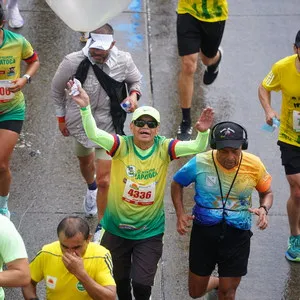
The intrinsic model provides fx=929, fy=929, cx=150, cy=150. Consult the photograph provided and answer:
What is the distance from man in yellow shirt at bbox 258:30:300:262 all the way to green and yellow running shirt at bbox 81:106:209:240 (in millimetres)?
1076

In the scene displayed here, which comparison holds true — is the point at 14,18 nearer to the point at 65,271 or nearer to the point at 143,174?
the point at 143,174

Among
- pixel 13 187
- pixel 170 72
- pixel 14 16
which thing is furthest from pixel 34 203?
pixel 14 16

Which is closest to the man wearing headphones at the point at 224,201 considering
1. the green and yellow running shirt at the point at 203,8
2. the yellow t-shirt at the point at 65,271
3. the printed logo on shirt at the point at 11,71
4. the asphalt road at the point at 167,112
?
the asphalt road at the point at 167,112

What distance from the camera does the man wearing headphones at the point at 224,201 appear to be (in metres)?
6.21

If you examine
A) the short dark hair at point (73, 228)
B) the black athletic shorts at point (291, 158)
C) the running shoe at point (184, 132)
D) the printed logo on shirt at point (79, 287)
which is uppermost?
the short dark hair at point (73, 228)

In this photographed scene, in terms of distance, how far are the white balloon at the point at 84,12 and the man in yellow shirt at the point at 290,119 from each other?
4.59 ft

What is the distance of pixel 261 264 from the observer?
746 centimetres

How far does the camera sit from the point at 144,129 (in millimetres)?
6348

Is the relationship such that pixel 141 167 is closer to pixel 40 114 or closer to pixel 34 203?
pixel 34 203

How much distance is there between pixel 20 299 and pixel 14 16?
188 inches

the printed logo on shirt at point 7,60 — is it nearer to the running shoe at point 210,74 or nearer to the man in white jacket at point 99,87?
the man in white jacket at point 99,87

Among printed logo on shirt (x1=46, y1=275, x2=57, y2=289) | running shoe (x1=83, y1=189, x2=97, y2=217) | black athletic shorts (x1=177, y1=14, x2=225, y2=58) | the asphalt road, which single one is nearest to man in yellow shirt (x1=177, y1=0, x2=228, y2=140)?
black athletic shorts (x1=177, y1=14, x2=225, y2=58)

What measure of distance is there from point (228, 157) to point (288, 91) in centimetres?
126

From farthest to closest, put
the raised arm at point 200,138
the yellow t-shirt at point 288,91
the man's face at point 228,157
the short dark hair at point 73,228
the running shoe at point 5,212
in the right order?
the running shoe at point 5,212 → the yellow t-shirt at point 288,91 → the raised arm at point 200,138 → the man's face at point 228,157 → the short dark hair at point 73,228
